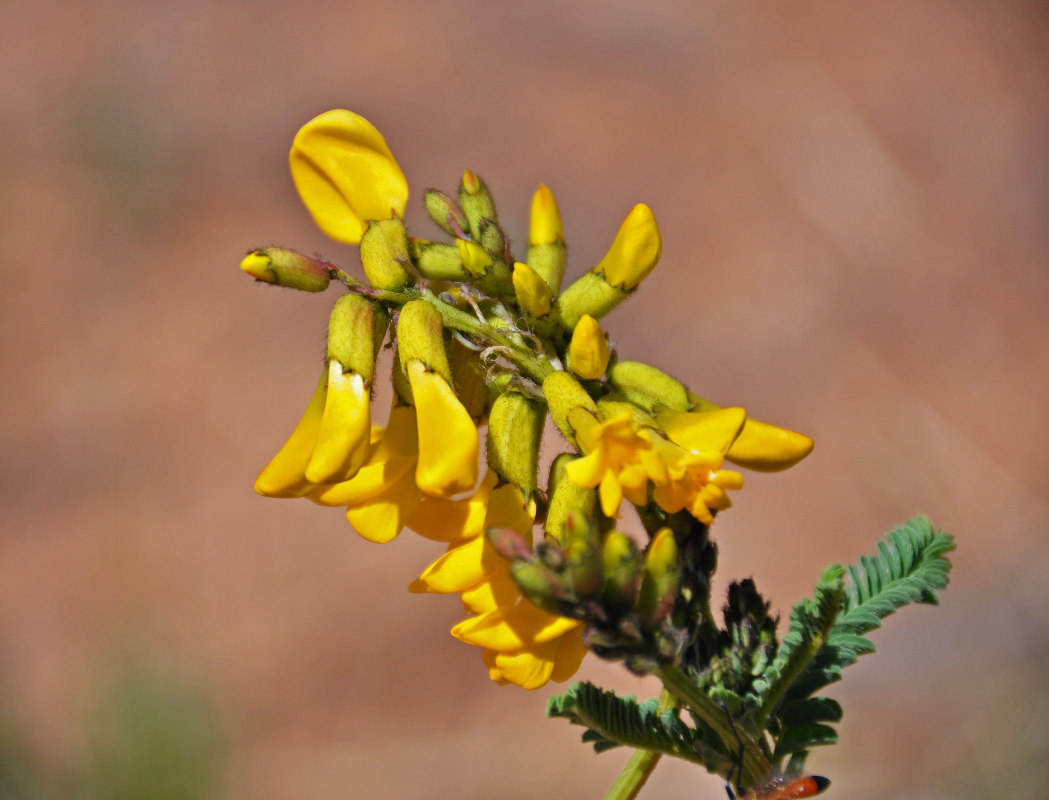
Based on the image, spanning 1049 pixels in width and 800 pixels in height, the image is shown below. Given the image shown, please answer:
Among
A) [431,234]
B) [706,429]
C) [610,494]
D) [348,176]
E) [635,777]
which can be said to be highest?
[431,234]

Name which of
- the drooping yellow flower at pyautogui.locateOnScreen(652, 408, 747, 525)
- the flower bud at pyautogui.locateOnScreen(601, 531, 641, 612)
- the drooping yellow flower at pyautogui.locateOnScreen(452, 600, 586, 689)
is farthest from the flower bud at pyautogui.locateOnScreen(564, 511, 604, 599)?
the drooping yellow flower at pyautogui.locateOnScreen(452, 600, 586, 689)

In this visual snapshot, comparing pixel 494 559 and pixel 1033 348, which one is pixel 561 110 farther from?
pixel 494 559

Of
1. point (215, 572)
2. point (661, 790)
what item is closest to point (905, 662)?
point (661, 790)

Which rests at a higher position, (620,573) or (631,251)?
(631,251)

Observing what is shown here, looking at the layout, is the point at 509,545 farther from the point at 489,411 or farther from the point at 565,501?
the point at 489,411

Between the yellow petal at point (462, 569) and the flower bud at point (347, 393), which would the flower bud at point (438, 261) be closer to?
the flower bud at point (347, 393)

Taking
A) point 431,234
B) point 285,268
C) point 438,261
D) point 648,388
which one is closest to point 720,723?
point 648,388
